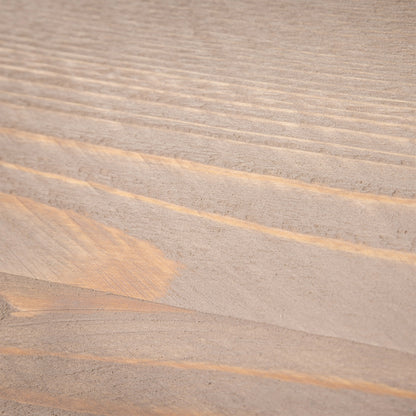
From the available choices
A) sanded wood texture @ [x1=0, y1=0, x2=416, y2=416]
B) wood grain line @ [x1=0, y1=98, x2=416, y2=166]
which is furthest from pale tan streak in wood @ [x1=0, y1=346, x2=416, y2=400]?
wood grain line @ [x1=0, y1=98, x2=416, y2=166]

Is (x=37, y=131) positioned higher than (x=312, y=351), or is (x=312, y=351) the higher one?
(x=37, y=131)

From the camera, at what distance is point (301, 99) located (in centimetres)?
86

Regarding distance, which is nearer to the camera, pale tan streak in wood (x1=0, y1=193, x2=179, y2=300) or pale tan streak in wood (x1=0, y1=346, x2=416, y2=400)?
pale tan streak in wood (x1=0, y1=346, x2=416, y2=400)

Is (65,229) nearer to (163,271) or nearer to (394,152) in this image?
(163,271)

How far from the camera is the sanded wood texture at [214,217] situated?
0.52 m

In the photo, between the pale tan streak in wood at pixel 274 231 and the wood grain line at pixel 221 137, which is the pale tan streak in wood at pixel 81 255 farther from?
the wood grain line at pixel 221 137

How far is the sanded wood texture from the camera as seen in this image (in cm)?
52

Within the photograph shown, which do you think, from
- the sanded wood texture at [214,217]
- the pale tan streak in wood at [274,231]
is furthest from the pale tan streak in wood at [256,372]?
the pale tan streak in wood at [274,231]

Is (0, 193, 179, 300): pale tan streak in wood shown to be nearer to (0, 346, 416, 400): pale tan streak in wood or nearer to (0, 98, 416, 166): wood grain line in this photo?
(0, 346, 416, 400): pale tan streak in wood

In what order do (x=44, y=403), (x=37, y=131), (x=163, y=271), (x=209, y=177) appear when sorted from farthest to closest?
1. (x=37, y=131)
2. (x=209, y=177)
3. (x=163, y=271)
4. (x=44, y=403)

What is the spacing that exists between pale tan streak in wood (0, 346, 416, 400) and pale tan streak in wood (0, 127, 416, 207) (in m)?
0.24

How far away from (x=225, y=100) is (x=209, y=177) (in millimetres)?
197

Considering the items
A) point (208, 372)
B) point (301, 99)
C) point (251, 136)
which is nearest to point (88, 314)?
point (208, 372)

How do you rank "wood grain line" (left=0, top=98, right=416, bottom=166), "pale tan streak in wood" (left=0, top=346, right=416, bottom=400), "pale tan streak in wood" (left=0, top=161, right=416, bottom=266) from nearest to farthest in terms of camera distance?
"pale tan streak in wood" (left=0, top=346, right=416, bottom=400) → "pale tan streak in wood" (left=0, top=161, right=416, bottom=266) → "wood grain line" (left=0, top=98, right=416, bottom=166)
